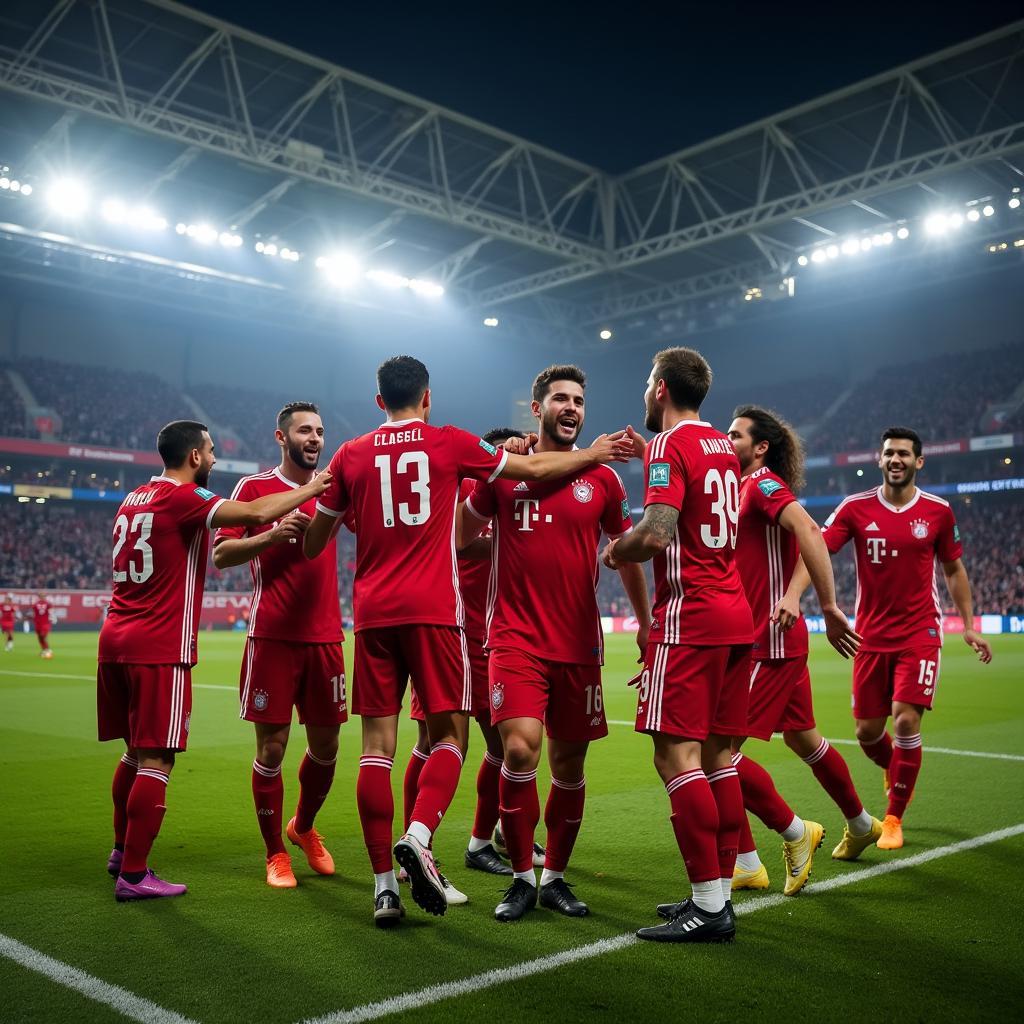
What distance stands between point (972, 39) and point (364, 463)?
23666 millimetres

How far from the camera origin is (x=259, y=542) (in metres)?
4.80

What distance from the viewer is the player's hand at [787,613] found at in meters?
4.92

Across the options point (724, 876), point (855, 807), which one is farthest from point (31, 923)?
point (855, 807)

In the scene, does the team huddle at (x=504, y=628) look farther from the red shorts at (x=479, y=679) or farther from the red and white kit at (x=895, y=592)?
the red and white kit at (x=895, y=592)

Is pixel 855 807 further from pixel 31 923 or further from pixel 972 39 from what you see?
pixel 972 39

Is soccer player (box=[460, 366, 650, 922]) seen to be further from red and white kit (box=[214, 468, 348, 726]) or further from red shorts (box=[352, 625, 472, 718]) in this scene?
red and white kit (box=[214, 468, 348, 726])

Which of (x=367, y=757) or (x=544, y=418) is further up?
(x=544, y=418)

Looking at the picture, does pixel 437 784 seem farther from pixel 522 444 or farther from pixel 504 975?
pixel 522 444

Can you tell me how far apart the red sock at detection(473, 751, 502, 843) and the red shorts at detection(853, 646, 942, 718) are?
7.63 feet

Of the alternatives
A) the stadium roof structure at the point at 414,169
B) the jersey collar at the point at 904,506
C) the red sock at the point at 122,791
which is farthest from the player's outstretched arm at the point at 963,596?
the stadium roof structure at the point at 414,169

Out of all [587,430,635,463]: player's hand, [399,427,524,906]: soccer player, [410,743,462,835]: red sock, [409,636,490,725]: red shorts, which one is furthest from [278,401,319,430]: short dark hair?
[410,743,462,835]: red sock

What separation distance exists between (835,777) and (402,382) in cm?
305

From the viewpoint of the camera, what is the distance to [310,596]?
17.3 feet

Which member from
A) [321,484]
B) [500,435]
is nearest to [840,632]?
[500,435]
